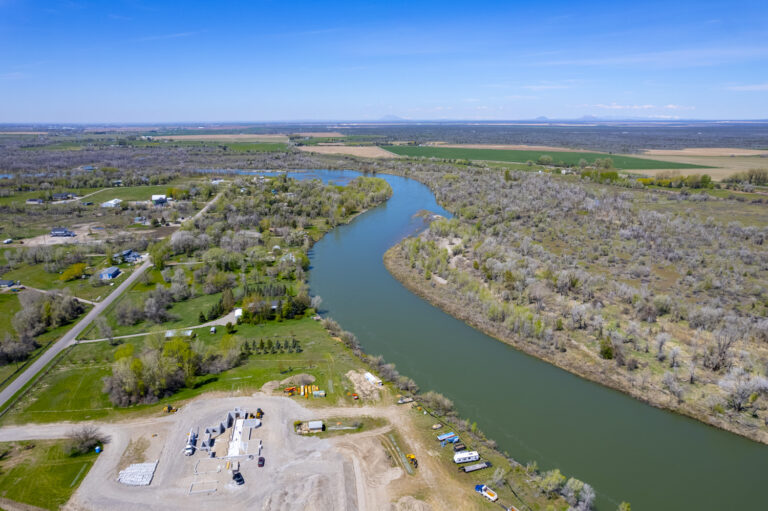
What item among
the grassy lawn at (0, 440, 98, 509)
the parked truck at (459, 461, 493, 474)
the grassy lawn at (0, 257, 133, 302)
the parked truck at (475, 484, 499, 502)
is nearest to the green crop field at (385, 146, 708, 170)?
the grassy lawn at (0, 257, 133, 302)

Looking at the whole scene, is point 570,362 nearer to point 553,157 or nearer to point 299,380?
point 299,380

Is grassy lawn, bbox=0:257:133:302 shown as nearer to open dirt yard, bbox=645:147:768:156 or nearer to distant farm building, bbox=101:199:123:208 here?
distant farm building, bbox=101:199:123:208

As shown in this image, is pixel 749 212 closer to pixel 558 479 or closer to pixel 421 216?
pixel 421 216

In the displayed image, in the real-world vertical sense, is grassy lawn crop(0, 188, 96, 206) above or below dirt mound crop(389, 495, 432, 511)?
above

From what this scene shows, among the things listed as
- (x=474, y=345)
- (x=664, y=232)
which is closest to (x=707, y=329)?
(x=474, y=345)

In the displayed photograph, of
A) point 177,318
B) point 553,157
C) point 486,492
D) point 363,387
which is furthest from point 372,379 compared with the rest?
point 553,157
